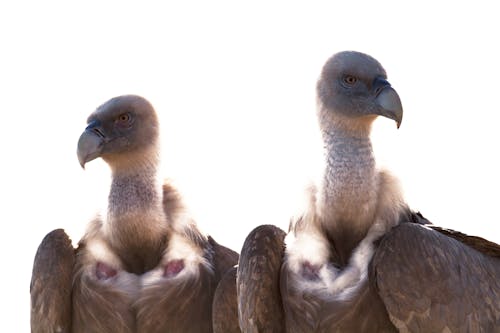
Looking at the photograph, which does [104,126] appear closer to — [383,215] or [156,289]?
[156,289]

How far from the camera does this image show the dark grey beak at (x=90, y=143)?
11211 mm

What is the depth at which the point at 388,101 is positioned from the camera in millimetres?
10289

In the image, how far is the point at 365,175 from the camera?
10445 millimetres

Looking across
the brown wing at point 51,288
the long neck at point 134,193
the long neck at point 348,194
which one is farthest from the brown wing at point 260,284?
Answer: the brown wing at point 51,288

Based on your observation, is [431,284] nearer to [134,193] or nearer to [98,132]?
[134,193]

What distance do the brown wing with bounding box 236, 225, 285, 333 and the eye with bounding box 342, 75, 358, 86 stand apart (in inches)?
52.8

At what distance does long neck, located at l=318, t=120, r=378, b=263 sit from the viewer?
34.2 ft

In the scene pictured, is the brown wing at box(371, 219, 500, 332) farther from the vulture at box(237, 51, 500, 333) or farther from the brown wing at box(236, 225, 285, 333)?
the brown wing at box(236, 225, 285, 333)

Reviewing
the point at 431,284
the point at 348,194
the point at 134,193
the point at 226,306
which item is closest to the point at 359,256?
the point at 348,194

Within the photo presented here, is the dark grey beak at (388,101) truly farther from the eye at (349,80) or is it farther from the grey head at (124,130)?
the grey head at (124,130)

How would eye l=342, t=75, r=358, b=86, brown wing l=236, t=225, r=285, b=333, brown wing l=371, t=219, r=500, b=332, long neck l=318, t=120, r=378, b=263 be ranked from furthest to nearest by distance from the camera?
1. eye l=342, t=75, r=358, b=86
2. long neck l=318, t=120, r=378, b=263
3. brown wing l=236, t=225, r=285, b=333
4. brown wing l=371, t=219, r=500, b=332

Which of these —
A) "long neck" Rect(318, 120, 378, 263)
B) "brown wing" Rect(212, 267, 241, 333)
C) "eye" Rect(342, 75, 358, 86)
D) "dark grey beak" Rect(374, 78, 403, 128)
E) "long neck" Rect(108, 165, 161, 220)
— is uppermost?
"eye" Rect(342, 75, 358, 86)

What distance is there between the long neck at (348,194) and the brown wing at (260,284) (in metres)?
0.48

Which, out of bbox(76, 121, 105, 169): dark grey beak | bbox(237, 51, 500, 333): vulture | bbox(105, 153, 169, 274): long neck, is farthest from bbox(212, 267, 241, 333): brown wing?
bbox(76, 121, 105, 169): dark grey beak
